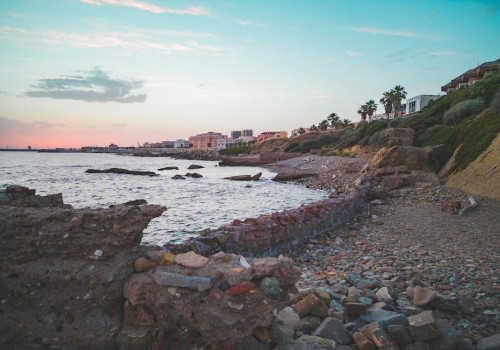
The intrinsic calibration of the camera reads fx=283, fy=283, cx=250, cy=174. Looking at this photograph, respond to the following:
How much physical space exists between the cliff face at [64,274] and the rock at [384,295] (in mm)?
3583

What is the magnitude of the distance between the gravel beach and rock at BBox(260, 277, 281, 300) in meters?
2.37

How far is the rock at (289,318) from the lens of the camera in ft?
11.7

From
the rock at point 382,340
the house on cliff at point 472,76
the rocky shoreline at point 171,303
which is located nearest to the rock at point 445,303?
the rocky shoreline at point 171,303

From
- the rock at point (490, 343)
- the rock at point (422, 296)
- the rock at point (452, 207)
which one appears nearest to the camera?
the rock at point (490, 343)

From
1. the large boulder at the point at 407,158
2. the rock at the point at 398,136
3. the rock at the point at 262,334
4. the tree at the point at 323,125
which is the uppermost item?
the tree at the point at 323,125

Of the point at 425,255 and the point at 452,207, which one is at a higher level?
the point at 452,207

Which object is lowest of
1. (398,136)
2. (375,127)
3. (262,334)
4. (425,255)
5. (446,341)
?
(425,255)

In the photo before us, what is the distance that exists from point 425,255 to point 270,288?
17.4 feet

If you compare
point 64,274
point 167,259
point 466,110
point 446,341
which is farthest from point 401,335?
point 466,110

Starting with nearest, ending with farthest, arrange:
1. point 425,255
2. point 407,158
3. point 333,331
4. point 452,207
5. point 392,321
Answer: point 333,331 < point 392,321 < point 425,255 < point 452,207 < point 407,158

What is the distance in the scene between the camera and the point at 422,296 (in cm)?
410

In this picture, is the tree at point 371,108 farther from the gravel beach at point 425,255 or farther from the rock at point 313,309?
the rock at point 313,309

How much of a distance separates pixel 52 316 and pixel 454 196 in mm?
13622

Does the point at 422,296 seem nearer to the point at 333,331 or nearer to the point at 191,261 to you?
the point at 333,331
